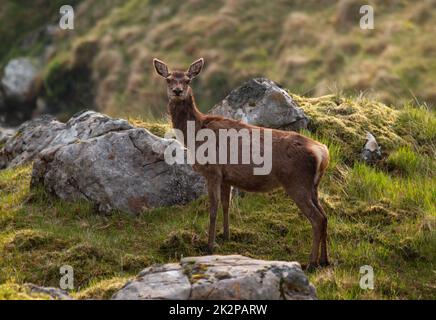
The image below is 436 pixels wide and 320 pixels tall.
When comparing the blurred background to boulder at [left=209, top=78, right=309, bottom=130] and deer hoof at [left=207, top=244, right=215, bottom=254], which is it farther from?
deer hoof at [left=207, top=244, right=215, bottom=254]

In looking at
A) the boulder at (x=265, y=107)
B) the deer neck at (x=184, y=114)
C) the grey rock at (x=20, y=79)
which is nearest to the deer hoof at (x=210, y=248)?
the deer neck at (x=184, y=114)

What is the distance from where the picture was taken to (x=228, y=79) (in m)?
31.8

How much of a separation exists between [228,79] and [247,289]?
2431cm

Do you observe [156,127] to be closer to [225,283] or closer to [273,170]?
[273,170]

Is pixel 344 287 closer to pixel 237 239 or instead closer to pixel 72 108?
pixel 237 239

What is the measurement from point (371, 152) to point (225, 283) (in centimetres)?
625

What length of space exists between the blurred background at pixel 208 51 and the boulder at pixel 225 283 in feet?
63.1

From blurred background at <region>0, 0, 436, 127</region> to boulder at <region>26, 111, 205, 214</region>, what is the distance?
1557cm

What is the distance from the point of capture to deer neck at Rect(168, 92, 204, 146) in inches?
459

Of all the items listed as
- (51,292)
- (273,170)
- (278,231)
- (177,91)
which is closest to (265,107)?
(177,91)

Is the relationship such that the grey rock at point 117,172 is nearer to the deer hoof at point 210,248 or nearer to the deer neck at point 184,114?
the deer neck at point 184,114

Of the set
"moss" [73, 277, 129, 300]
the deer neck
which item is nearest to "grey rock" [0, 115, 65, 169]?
the deer neck

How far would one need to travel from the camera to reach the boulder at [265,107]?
13633mm

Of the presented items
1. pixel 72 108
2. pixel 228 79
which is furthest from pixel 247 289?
pixel 72 108
